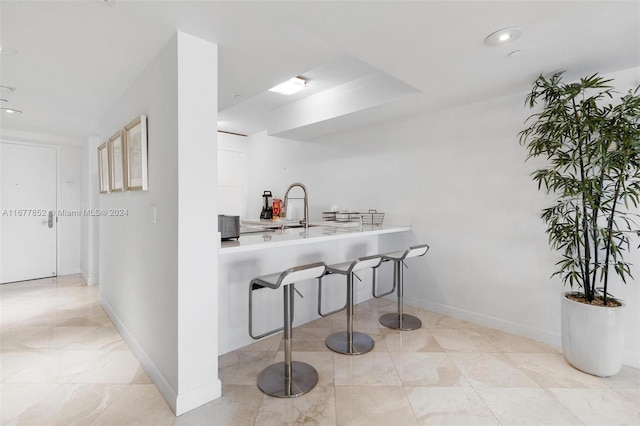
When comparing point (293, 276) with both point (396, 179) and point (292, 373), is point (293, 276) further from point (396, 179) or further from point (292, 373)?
point (396, 179)

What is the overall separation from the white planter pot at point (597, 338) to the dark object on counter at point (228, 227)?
2554mm

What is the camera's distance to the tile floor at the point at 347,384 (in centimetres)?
179

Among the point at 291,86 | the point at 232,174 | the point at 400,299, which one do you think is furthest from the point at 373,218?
the point at 232,174

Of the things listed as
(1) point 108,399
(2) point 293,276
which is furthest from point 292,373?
(1) point 108,399

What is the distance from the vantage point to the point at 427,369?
2.29 metres

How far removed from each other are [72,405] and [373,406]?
182cm

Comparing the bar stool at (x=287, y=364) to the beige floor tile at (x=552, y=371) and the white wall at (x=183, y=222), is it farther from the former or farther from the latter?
the beige floor tile at (x=552, y=371)

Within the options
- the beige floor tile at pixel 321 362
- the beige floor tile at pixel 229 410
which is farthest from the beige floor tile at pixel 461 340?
the beige floor tile at pixel 229 410

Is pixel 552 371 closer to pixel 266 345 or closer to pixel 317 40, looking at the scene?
pixel 266 345

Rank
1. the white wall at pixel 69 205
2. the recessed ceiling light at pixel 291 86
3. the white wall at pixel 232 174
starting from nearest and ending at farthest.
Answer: the recessed ceiling light at pixel 291 86
the white wall at pixel 69 205
the white wall at pixel 232 174

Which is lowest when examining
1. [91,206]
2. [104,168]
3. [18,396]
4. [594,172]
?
[18,396]

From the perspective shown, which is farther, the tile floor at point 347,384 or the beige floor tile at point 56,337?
the beige floor tile at point 56,337

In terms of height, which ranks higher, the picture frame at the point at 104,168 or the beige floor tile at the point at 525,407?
the picture frame at the point at 104,168

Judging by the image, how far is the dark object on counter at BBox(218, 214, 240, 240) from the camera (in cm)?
225
